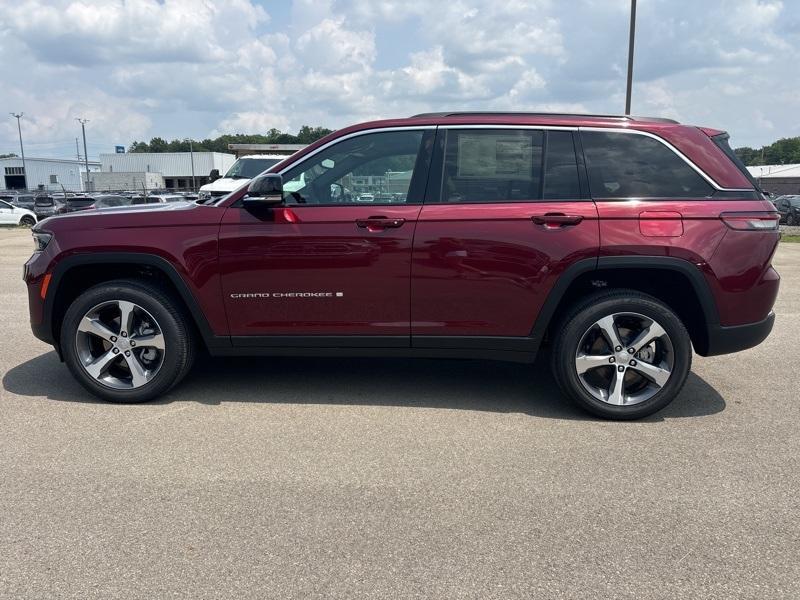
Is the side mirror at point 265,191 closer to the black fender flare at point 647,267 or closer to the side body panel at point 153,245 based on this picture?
the side body panel at point 153,245

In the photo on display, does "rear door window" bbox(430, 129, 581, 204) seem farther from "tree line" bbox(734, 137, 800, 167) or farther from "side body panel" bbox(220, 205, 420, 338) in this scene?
"tree line" bbox(734, 137, 800, 167)

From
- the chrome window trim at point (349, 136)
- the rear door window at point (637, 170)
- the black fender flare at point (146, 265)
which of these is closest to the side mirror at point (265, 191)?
the chrome window trim at point (349, 136)

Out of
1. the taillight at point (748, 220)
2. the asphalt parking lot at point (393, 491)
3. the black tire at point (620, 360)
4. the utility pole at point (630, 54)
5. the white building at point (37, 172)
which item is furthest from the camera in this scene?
the white building at point (37, 172)

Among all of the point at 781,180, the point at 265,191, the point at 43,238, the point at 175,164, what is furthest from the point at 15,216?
the point at 781,180

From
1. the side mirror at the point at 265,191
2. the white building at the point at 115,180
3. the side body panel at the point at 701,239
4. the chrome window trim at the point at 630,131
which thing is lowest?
the side body panel at the point at 701,239

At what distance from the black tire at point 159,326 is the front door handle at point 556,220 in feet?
8.02

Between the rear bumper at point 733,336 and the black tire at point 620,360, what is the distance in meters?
0.17

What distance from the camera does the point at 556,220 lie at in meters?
4.04

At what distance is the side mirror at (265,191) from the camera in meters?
4.03

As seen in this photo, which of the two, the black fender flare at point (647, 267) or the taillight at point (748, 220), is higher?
the taillight at point (748, 220)

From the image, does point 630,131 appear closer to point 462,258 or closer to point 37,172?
point 462,258

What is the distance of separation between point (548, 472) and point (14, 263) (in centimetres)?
1215

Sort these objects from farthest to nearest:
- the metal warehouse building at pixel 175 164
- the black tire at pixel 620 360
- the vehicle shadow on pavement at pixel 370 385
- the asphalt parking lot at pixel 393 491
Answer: the metal warehouse building at pixel 175 164 < the vehicle shadow on pavement at pixel 370 385 < the black tire at pixel 620 360 < the asphalt parking lot at pixel 393 491

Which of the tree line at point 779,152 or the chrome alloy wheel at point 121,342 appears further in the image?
the tree line at point 779,152
